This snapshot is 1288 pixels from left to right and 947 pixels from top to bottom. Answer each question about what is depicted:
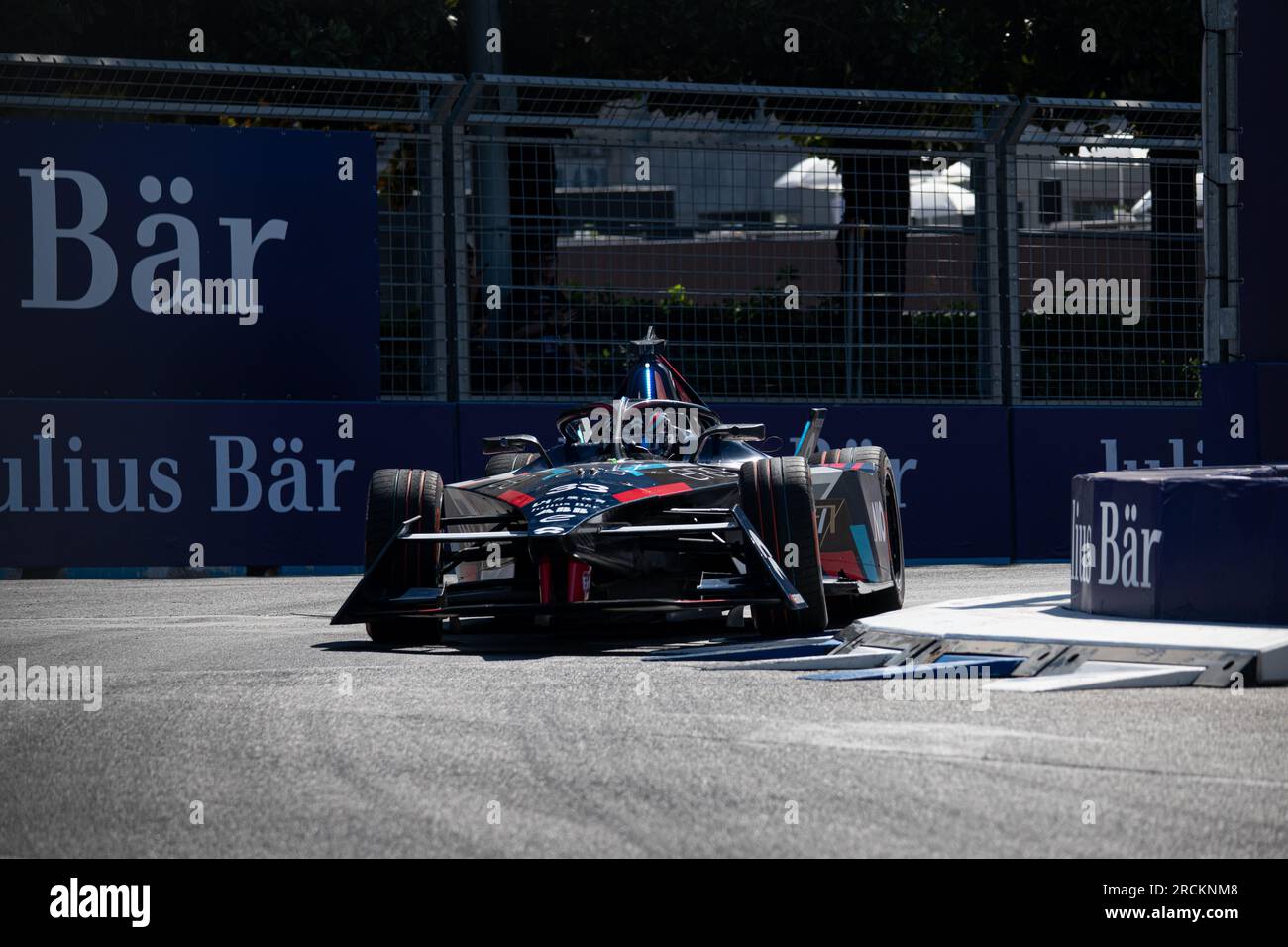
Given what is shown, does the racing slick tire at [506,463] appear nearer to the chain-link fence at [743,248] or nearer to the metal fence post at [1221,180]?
the chain-link fence at [743,248]

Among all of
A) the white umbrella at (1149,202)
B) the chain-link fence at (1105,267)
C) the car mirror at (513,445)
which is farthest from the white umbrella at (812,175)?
the car mirror at (513,445)

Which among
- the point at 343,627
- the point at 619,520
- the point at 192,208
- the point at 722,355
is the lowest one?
the point at 343,627

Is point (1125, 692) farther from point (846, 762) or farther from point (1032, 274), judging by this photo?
point (1032, 274)

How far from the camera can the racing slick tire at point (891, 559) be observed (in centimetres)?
850

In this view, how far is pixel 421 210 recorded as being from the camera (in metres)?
12.5

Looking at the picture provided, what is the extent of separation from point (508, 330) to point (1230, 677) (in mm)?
7886

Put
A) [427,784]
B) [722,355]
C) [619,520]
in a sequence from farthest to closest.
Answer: [722,355] < [619,520] < [427,784]

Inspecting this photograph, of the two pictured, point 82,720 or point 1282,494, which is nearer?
point 82,720

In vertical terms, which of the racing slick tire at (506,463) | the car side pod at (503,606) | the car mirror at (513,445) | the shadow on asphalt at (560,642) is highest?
the car mirror at (513,445)

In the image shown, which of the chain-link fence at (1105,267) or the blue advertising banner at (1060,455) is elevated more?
the chain-link fence at (1105,267)

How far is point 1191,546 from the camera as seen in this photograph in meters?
6.33

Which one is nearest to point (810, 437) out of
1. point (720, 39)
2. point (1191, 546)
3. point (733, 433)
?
point (733, 433)

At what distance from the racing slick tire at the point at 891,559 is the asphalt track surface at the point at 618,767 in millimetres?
2279
